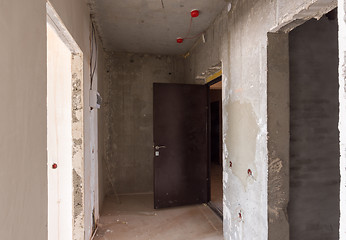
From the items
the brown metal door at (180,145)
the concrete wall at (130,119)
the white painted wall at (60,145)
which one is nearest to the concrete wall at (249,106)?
the brown metal door at (180,145)

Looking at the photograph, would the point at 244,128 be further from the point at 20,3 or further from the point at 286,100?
the point at 20,3

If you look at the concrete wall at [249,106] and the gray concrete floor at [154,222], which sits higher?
the concrete wall at [249,106]

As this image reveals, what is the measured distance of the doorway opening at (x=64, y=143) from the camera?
195 cm

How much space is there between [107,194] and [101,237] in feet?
5.03

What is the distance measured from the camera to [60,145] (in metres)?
1.99

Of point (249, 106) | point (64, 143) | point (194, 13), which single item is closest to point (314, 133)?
Answer: point (249, 106)

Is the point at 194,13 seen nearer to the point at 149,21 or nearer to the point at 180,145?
the point at 149,21

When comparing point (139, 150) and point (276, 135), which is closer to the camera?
point (276, 135)

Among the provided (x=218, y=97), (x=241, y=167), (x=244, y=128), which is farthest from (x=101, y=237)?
(x=218, y=97)

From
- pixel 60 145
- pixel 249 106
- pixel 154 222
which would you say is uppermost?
pixel 249 106

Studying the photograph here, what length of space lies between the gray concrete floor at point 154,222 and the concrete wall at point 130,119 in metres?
0.52

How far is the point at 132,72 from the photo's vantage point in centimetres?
420

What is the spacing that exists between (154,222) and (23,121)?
2.54m

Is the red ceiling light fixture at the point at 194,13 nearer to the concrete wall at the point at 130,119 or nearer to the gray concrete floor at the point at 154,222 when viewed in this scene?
the concrete wall at the point at 130,119
